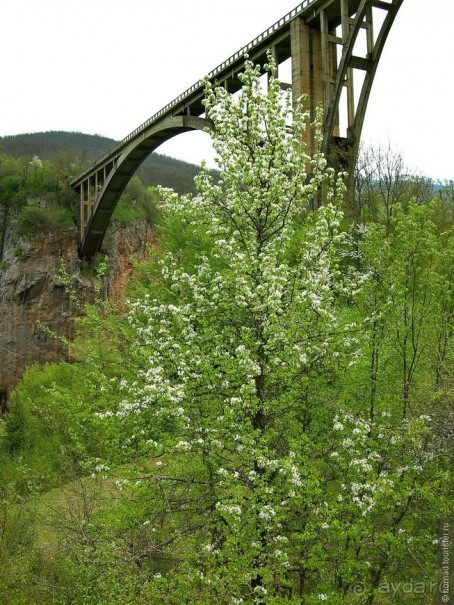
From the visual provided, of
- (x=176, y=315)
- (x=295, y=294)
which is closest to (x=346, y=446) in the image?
(x=295, y=294)

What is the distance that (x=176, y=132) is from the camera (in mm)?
35000

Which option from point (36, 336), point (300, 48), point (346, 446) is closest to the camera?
point (346, 446)

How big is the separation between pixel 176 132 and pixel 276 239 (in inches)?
1092

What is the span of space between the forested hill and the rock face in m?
10.3

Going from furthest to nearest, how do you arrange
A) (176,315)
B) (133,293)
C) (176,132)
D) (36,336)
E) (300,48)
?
(36,336)
(176,132)
(300,48)
(133,293)
(176,315)

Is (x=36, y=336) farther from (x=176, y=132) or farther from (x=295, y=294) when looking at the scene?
(x=295, y=294)

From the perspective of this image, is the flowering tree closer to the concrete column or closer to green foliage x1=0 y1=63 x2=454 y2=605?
green foliage x1=0 y1=63 x2=454 y2=605

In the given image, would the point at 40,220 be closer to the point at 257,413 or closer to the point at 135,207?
the point at 135,207

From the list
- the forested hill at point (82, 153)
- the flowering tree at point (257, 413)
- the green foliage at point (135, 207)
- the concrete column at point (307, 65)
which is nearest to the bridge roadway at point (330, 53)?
the concrete column at point (307, 65)

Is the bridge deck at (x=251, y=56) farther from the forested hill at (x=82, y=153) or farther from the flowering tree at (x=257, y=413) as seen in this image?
the forested hill at (x=82, y=153)

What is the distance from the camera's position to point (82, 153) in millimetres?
65562

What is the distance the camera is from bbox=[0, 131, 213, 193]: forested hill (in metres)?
64.6

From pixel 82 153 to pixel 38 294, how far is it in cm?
2199

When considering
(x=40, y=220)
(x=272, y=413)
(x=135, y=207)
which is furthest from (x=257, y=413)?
(x=135, y=207)
